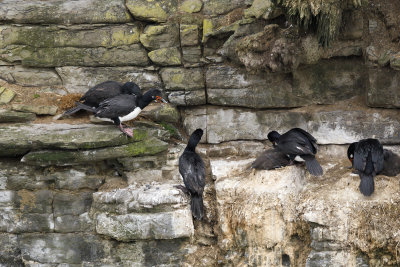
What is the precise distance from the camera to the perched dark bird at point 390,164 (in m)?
10.3

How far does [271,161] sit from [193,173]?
4.63 feet

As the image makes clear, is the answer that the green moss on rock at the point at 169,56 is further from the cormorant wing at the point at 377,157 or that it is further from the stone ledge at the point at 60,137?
the cormorant wing at the point at 377,157

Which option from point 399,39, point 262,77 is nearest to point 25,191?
point 262,77

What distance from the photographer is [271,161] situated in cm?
1080

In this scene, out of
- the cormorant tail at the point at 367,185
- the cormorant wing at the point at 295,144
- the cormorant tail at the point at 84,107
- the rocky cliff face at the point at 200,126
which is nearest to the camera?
the cormorant tail at the point at 367,185

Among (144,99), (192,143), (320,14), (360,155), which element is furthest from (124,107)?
(360,155)

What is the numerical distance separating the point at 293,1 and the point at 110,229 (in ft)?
17.1

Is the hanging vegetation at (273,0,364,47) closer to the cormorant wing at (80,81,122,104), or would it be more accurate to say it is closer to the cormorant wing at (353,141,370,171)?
the cormorant wing at (353,141,370,171)

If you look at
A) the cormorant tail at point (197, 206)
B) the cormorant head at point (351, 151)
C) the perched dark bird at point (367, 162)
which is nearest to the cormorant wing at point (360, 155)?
the perched dark bird at point (367, 162)

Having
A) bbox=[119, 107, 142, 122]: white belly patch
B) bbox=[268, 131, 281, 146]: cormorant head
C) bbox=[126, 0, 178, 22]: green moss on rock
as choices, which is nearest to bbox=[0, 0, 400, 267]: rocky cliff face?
bbox=[126, 0, 178, 22]: green moss on rock

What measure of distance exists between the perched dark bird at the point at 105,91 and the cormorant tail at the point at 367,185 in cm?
447

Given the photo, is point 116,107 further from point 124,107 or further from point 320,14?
point 320,14

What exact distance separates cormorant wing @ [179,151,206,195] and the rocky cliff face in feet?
1.41

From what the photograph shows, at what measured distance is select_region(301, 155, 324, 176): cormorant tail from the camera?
34.3 feet
